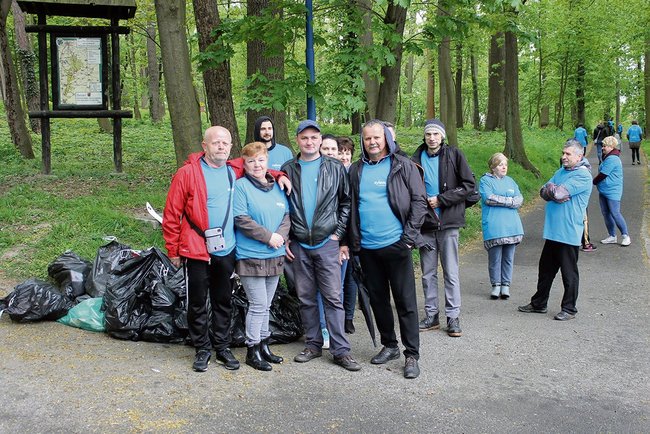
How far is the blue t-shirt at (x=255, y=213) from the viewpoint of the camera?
15.9 feet

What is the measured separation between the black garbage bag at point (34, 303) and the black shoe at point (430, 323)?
3.28 m

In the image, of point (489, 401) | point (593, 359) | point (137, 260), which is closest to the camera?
point (489, 401)

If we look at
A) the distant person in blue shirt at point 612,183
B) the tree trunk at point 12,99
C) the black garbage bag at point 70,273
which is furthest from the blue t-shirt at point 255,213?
the tree trunk at point 12,99

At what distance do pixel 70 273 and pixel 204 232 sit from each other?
6.90 ft

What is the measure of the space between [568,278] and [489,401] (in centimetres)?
252

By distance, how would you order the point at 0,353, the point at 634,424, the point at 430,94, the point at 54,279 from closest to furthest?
the point at 634,424 < the point at 0,353 < the point at 54,279 < the point at 430,94

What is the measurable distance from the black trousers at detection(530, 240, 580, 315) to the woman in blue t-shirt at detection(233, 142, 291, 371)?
3.08 meters

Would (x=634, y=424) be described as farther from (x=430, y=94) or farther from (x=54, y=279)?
(x=430, y=94)

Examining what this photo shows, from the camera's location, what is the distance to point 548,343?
5645mm

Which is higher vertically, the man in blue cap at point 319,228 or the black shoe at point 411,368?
the man in blue cap at point 319,228

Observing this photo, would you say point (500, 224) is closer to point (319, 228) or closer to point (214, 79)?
point (319, 228)

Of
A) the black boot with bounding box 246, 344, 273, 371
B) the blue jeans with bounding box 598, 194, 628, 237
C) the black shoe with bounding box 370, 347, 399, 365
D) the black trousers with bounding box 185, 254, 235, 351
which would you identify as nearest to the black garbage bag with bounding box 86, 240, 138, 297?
the black trousers with bounding box 185, 254, 235, 351

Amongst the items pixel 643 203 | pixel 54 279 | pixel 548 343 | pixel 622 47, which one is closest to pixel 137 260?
pixel 54 279

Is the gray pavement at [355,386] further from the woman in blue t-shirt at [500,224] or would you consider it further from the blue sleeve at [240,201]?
the blue sleeve at [240,201]
